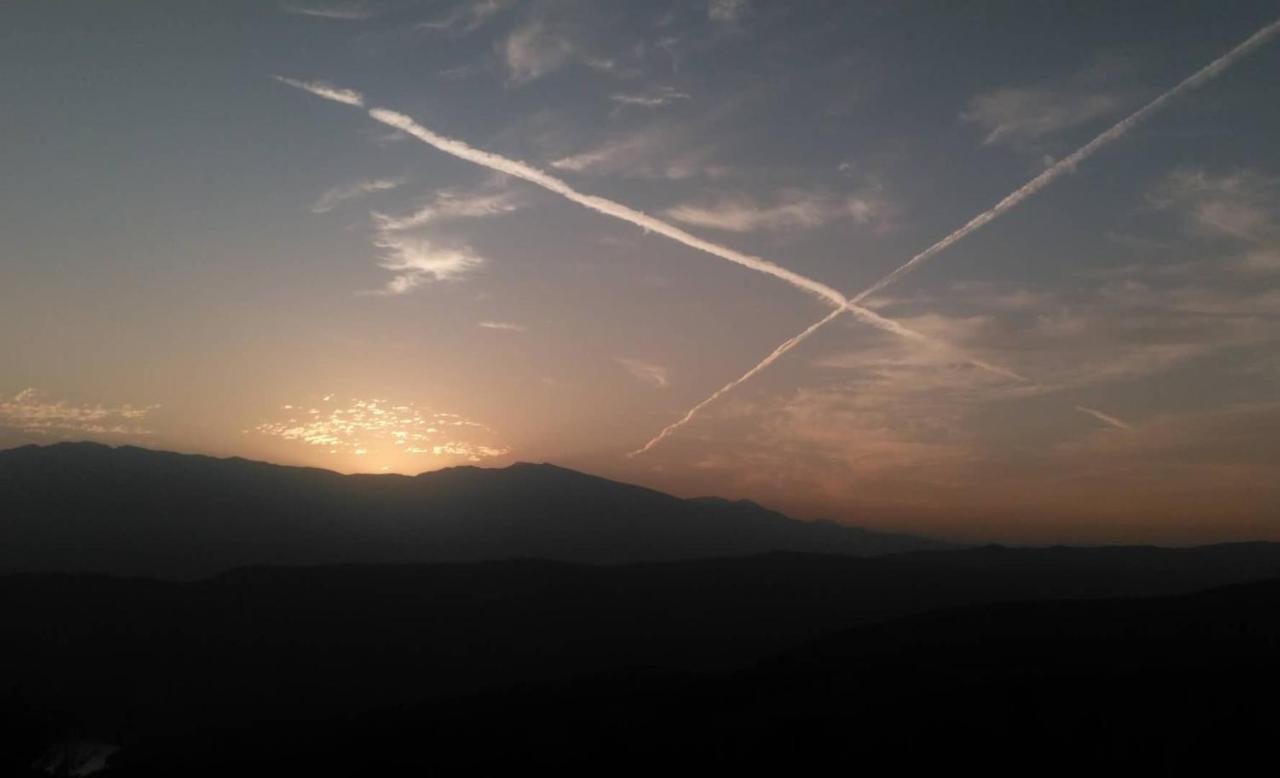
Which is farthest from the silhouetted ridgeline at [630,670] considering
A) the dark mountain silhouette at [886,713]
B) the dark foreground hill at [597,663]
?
the dark foreground hill at [597,663]

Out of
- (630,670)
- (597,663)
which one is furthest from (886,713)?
(597,663)

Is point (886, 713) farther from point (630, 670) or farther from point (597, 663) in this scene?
point (597, 663)

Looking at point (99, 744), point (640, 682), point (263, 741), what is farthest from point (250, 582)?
point (640, 682)

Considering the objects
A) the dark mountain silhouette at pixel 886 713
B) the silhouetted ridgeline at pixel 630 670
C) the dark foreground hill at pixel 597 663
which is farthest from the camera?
the dark foreground hill at pixel 597 663

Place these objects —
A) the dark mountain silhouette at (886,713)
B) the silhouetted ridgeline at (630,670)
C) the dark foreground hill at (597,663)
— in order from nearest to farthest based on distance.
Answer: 1. the dark mountain silhouette at (886,713)
2. the silhouetted ridgeline at (630,670)
3. the dark foreground hill at (597,663)

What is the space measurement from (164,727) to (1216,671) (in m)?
120

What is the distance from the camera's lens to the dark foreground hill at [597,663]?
56.0 m

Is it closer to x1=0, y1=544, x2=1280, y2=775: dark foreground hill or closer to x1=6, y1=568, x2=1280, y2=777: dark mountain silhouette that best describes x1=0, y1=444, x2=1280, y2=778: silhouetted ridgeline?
x1=6, y1=568, x2=1280, y2=777: dark mountain silhouette

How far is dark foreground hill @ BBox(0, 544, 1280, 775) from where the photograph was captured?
56031 millimetres

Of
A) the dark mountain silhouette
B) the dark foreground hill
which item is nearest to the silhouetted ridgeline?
the dark mountain silhouette

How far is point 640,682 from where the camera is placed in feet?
278

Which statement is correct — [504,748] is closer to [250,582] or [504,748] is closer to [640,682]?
[640,682]

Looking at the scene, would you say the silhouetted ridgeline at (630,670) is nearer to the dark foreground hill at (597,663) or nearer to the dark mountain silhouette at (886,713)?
the dark mountain silhouette at (886,713)

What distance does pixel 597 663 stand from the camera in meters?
128
